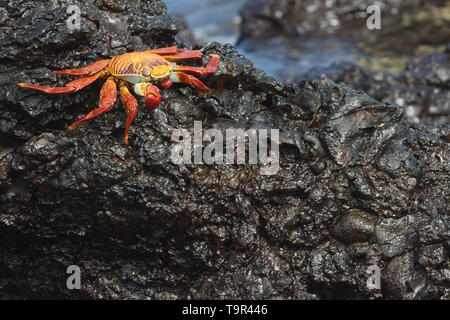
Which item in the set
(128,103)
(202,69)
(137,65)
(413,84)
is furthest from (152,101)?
(413,84)

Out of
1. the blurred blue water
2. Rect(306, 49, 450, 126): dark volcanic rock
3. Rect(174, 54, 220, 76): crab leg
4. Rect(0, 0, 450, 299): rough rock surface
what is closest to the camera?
Rect(0, 0, 450, 299): rough rock surface

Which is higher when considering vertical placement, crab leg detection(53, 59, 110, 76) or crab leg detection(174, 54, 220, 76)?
crab leg detection(174, 54, 220, 76)

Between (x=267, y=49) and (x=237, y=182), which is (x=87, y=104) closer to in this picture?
(x=237, y=182)

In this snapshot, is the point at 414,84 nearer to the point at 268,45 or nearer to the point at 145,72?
the point at 268,45

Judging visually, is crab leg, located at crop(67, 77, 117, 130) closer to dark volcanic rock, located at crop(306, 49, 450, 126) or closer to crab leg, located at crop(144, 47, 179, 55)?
crab leg, located at crop(144, 47, 179, 55)

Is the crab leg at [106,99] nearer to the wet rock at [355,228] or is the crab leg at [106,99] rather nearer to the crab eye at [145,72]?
the crab eye at [145,72]

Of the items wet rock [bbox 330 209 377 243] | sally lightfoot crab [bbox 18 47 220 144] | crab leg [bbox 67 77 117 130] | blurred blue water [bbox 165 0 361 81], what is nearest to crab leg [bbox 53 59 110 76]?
sally lightfoot crab [bbox 18 47 220 144]

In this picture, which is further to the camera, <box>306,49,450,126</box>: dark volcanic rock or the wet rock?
<box>306,49,450,126</box>: dark volcanic rock

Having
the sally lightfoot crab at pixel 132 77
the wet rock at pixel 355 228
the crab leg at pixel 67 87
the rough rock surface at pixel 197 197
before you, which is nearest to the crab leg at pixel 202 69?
the sally lightfoot crab at pixel 132 77
